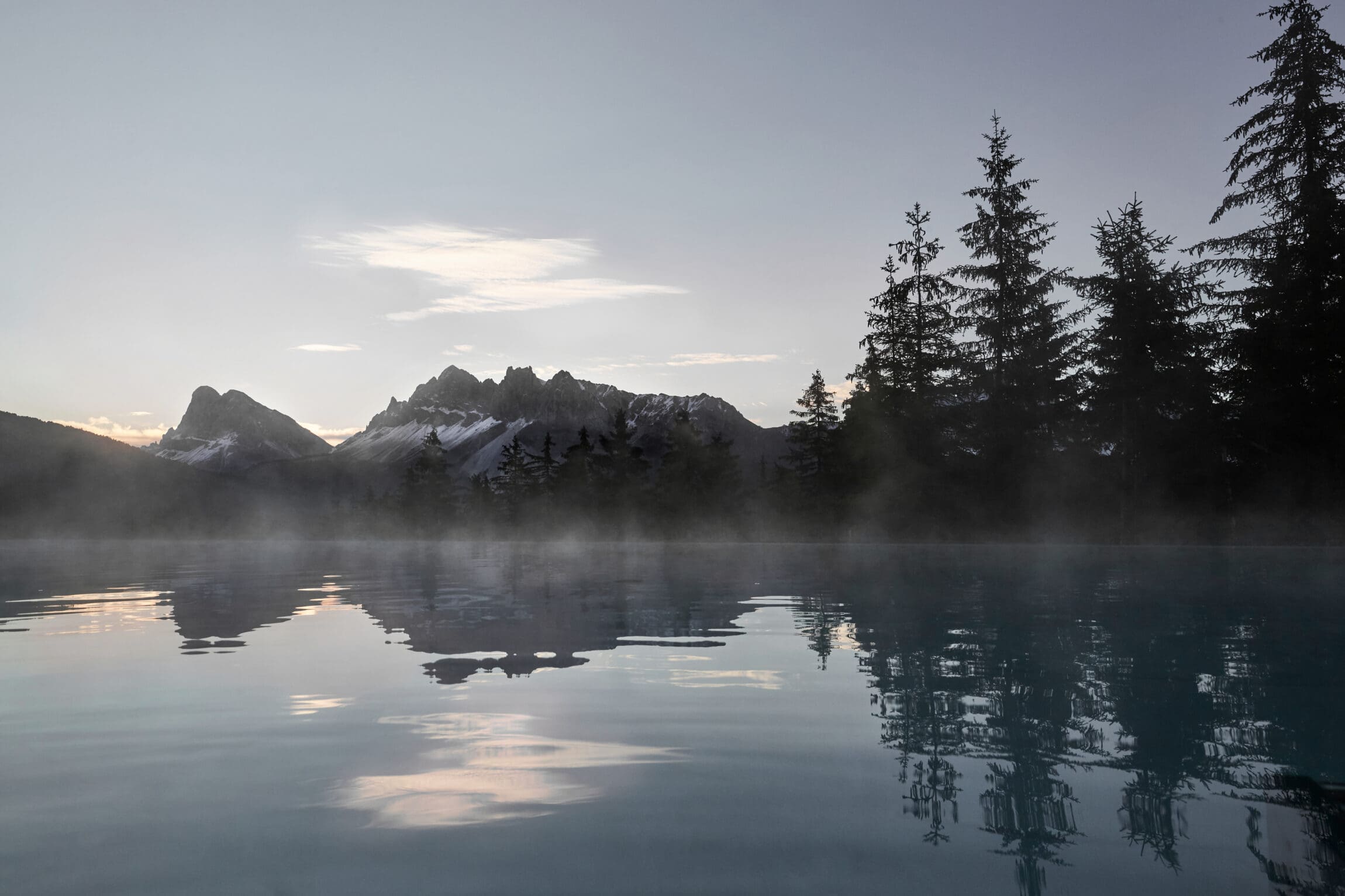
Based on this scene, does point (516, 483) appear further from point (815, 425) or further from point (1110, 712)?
point (1110, 712)

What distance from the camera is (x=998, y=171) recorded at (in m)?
43.4

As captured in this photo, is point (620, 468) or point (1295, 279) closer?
point (1295, 279)

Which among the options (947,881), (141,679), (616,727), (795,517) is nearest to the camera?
(947,881)

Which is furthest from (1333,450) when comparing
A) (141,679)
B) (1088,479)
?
(141,679)

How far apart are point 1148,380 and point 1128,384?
2.40 ft

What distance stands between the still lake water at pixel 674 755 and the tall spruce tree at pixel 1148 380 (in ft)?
80.3

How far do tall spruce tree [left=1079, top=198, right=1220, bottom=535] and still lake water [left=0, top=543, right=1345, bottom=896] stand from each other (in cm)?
2448

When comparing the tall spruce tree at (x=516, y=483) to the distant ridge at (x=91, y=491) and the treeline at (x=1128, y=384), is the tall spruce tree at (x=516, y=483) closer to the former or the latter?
the treeline at (x=1128, y=384)

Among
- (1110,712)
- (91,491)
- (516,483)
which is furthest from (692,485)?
(91,491)

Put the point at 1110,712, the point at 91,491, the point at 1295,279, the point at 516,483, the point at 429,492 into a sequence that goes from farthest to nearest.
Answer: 1. the point at 91,491
2. the point at 429,492
3. the point at 516,483
4. the point at 1295,279
5. the point at 1110,712

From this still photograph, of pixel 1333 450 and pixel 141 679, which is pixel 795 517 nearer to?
pixel 1333 450

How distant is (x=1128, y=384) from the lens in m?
36.5

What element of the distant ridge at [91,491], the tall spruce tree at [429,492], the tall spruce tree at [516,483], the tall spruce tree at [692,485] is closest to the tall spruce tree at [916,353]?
the tall spruce tree at [692,485]

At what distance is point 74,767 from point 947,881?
4785mm
